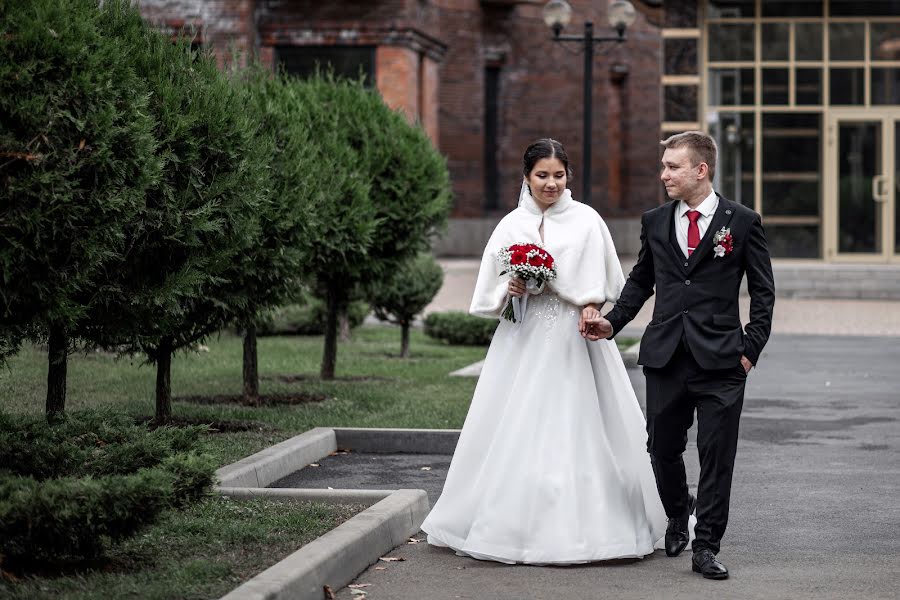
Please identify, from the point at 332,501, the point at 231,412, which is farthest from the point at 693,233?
the point at 231,412

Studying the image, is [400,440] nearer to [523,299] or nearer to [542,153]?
[523,299]

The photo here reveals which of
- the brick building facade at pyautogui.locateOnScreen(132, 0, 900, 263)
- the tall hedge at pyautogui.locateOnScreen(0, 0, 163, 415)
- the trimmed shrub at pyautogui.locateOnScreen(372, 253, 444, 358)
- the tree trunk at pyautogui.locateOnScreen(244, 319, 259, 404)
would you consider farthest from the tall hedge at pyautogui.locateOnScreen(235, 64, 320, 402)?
the brick building facade at pyautogui.locateOnScreen(132, 0, 900, 263)

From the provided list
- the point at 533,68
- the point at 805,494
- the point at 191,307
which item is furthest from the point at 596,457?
the point at 533,68

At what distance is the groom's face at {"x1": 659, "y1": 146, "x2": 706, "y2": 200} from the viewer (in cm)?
709

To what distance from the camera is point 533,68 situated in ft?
138

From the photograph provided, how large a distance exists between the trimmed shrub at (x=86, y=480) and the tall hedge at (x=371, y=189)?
23.4 feet

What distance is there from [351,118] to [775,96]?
2147 cm

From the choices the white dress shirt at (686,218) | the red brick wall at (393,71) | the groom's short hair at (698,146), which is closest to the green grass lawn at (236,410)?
the white dress shirt at (686,218)

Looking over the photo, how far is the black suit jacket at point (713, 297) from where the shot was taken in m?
6.94

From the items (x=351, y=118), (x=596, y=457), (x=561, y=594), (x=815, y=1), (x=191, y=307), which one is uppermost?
(x=815, y=1)

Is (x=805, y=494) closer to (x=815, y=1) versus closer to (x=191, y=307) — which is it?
(x=191, y=307)

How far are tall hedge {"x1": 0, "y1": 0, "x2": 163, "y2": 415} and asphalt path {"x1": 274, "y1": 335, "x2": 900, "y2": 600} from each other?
2.12m

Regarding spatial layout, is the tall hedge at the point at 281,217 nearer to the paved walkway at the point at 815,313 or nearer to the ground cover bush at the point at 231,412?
the ground cover bush at the point at 231,412

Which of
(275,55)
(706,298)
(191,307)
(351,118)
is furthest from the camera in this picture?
(275,55)
